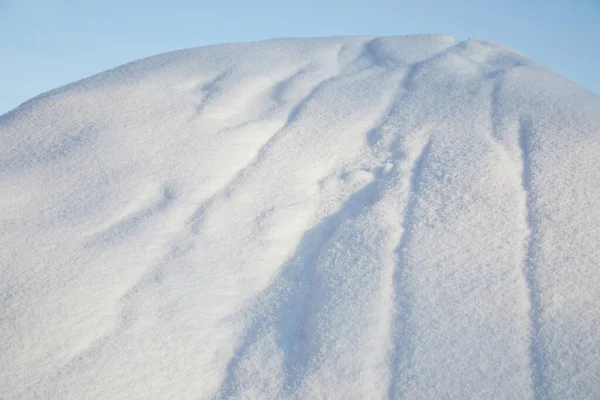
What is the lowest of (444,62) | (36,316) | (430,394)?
(430,394)

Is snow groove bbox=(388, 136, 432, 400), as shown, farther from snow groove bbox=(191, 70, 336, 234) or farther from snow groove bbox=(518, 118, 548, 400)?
snow groove bbox=(191, 70, 336, 234)

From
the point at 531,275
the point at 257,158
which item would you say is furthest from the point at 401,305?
the point at 257,158

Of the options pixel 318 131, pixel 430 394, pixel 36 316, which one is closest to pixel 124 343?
pixel 36 316

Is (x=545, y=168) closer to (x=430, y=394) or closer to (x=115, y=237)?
(x=430, y=394)

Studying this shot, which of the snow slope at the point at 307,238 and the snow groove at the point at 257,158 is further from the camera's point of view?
A: the snow groove at the point at 257,158

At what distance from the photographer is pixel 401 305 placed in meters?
1.45

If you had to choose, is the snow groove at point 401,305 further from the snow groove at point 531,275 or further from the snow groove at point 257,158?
the snow groove at point 257,158

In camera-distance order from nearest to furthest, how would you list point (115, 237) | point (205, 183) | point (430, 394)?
point (430, 394), point (115, 237), point (205, 183)

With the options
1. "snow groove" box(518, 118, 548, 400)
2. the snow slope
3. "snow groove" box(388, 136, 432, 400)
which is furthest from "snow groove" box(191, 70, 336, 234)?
"snow groove" box(518, 118, 548, 400)

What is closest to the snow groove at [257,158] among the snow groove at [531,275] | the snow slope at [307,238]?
the snow slope at [307,238]

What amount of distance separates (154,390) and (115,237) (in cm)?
69

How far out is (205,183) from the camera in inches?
77.3

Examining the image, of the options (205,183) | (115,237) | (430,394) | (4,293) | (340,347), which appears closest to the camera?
(430,394)

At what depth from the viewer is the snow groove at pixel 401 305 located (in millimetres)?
1288
